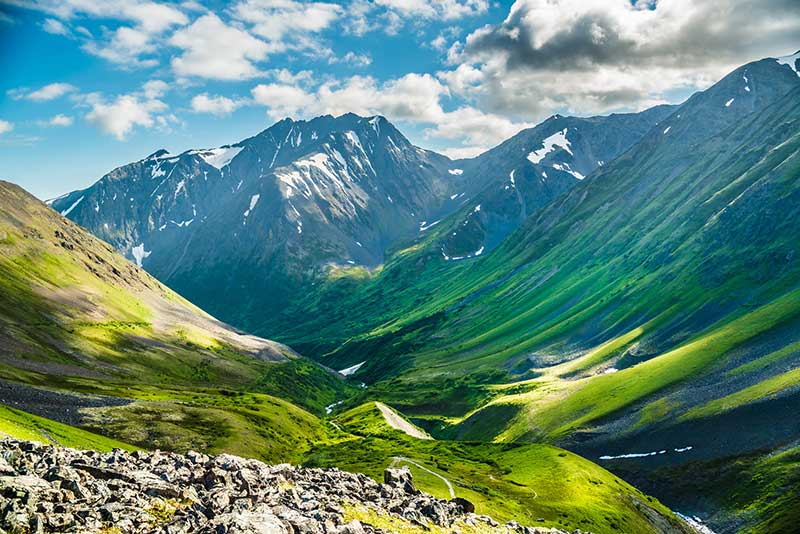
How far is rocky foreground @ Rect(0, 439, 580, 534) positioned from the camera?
3227 cm

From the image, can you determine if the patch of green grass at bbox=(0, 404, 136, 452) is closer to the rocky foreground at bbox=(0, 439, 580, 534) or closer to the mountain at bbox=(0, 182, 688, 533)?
the mountain at bbox=(0, 182, 688, 533)

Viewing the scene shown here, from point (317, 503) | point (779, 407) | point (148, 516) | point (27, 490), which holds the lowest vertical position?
point (779, 407)

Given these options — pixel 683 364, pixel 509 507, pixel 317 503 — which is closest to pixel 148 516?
pixel 317 503

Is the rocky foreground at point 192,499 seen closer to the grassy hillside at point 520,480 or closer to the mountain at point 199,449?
the mountain at point 199,449

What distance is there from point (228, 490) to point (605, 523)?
7458 cm

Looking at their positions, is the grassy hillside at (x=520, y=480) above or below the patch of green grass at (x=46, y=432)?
below

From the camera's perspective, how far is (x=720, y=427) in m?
134

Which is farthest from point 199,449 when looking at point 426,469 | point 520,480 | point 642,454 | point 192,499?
point 642,454

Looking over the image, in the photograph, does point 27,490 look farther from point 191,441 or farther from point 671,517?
point 671,517

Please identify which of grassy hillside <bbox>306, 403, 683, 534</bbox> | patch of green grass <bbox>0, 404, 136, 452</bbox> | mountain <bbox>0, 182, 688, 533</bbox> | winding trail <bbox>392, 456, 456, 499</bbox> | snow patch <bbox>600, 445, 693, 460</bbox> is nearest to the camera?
mountain <bbox>0, 182, 688, 533</bbox>

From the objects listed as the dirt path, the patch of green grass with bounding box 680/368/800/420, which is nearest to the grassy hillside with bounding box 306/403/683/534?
the dirt path

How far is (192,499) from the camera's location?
38938mm

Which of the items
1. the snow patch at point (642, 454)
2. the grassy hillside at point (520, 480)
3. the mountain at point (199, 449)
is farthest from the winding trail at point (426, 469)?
the snow patch at point (642, 454)

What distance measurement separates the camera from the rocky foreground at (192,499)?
106 ft
